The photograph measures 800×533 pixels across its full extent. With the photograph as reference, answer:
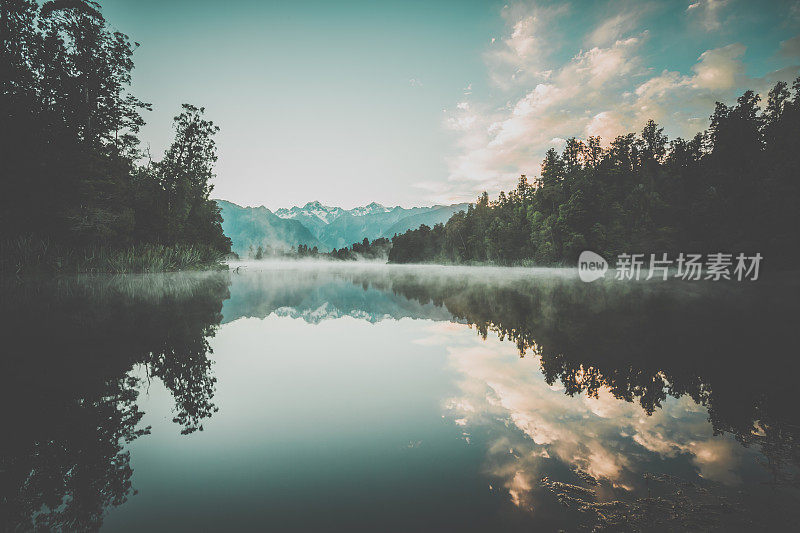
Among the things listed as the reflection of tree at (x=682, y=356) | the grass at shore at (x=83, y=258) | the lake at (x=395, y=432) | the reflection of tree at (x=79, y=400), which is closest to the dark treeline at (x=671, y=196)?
the reflection of tree at (x=682, y=356)

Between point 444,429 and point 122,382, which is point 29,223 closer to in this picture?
point 122,382

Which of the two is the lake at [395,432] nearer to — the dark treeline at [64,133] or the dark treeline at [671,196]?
the dark treeline at [64,133]

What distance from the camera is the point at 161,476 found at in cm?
317

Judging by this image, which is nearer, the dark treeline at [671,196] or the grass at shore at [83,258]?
the grass at shore at [83,258]

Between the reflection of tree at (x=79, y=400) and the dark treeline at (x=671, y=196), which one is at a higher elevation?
the dark treeline at (x=671, y=196)

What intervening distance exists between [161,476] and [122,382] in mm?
3120

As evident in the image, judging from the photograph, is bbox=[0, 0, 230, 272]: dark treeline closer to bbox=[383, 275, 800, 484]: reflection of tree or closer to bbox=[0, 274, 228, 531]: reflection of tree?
bbox=[0, 274, 228, 531]: reflection of tree

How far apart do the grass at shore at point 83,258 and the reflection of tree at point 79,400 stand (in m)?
13.7

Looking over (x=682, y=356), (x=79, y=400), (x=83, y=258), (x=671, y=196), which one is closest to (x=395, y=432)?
(x=79, y=400)

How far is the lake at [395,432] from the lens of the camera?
272 cm

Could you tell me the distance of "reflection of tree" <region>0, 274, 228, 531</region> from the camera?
2.76 metres

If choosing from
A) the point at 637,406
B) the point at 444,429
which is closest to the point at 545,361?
the point at 637,406

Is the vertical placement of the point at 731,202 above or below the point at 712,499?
above

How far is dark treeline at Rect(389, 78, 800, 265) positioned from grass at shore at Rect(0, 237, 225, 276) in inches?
2501
